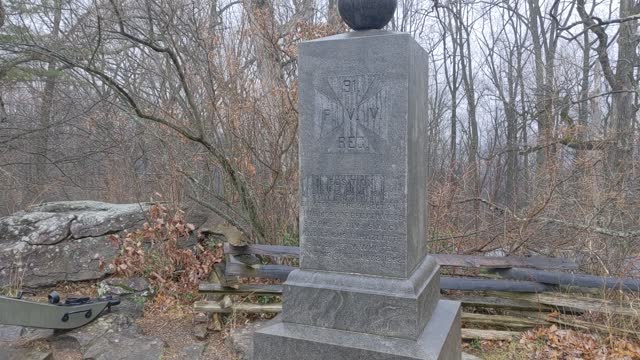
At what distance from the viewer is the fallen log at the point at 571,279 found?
4477mm

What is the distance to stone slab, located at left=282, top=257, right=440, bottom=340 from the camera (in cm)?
264

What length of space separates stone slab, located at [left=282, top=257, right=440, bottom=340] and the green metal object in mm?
2673

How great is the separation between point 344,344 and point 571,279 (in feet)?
10.5

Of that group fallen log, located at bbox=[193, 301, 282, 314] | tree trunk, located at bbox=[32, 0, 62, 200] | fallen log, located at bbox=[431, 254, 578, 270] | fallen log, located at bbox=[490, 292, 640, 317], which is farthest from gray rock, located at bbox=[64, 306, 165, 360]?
tree trunk, located at bbox=[32, 0, 62, 200]

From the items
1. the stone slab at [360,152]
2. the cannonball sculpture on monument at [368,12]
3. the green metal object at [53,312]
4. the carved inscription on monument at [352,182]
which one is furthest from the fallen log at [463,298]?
the cannonball sculpture on monument at [368,12]

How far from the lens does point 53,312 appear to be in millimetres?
4379

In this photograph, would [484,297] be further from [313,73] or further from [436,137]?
[436,137]

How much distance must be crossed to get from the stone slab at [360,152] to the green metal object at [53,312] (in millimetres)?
2826

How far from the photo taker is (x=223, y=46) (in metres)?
6.62

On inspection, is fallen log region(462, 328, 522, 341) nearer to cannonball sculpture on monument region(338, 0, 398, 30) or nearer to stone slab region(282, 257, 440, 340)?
stone slab region(282, 257, 440, 340)

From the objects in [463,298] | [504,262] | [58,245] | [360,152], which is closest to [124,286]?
[58,245]

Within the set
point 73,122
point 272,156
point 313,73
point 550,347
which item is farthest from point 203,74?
point 73,122

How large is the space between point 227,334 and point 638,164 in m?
5.88

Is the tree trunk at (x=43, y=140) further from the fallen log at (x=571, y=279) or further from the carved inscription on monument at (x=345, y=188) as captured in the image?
the fallen log at (x=571, y=279)
